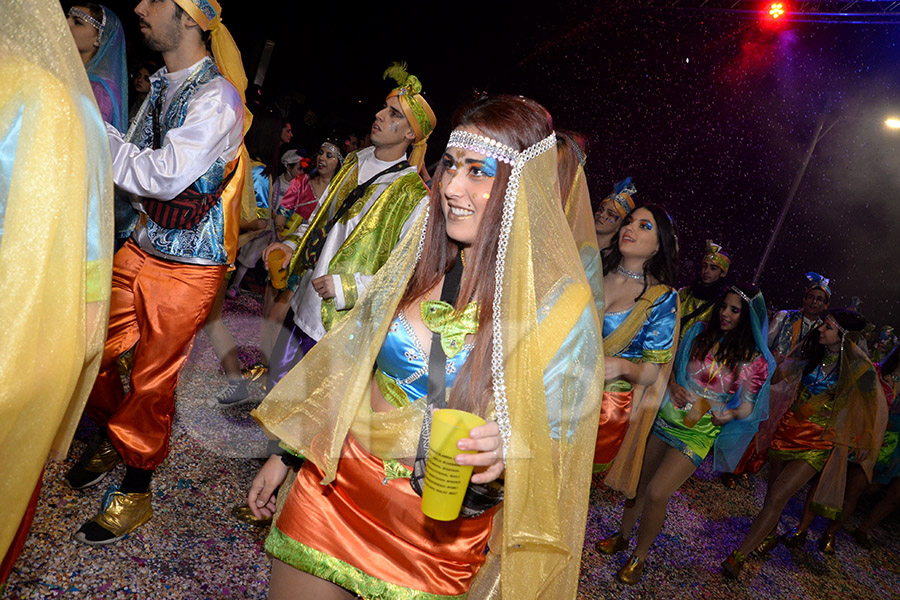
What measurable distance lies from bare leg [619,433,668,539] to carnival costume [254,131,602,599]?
108 inches

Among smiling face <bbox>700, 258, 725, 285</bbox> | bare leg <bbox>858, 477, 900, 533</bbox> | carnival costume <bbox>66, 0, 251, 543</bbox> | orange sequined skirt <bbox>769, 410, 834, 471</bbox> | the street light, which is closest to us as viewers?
carnival costume <bbox>66, 0, 251, 543</bbox>

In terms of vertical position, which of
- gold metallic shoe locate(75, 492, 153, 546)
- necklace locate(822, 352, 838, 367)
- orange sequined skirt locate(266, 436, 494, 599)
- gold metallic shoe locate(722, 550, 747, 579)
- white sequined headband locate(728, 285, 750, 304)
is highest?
white sequined headband locate(728, 285, 750, 304)

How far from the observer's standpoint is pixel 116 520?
2473 millimetres

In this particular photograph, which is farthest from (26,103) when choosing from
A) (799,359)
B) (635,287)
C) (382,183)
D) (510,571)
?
(799,359)

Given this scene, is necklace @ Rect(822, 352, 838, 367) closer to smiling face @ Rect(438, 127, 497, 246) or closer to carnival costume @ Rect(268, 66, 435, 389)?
carnival costume @ Rect(268, 66, 435, 389)

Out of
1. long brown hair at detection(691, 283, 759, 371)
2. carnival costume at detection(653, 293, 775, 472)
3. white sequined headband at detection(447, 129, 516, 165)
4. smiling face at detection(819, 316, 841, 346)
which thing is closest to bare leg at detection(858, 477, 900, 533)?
smiling face at detection(819, 316, 841, 346)

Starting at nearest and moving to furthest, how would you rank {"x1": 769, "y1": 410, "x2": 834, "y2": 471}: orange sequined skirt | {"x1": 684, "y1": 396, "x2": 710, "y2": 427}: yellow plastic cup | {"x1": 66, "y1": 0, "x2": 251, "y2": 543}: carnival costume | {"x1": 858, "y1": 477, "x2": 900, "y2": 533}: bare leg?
1. {"x1": 66, "y1": 0, "x2": 251, "y2": 543}: carnival costume
2. {"x1": 684, "y1": 396, "x2": 710, "y2": 427}: yellow plastic cup
3. {"x1": 769, "y1": 410, "x2": 834, "y2": 471}: orange sequined skirt
4. {"x1": 858, "y1": 477, "x2": 900, "y2": 533}: bare leg

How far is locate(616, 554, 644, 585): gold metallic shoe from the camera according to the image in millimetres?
3783

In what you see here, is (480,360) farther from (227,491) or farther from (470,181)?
(227,491)

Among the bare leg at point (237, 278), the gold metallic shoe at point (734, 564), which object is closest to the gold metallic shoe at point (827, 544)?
the gold metallic shoe at point (734, 564)

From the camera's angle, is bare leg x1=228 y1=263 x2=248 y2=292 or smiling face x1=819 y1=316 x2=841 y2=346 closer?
smiling face x1=819 y1=316 x2=841 y2=346

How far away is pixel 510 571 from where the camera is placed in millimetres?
1426

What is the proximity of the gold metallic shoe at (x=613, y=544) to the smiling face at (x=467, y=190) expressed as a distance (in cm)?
322

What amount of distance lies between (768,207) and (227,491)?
9248 mm
